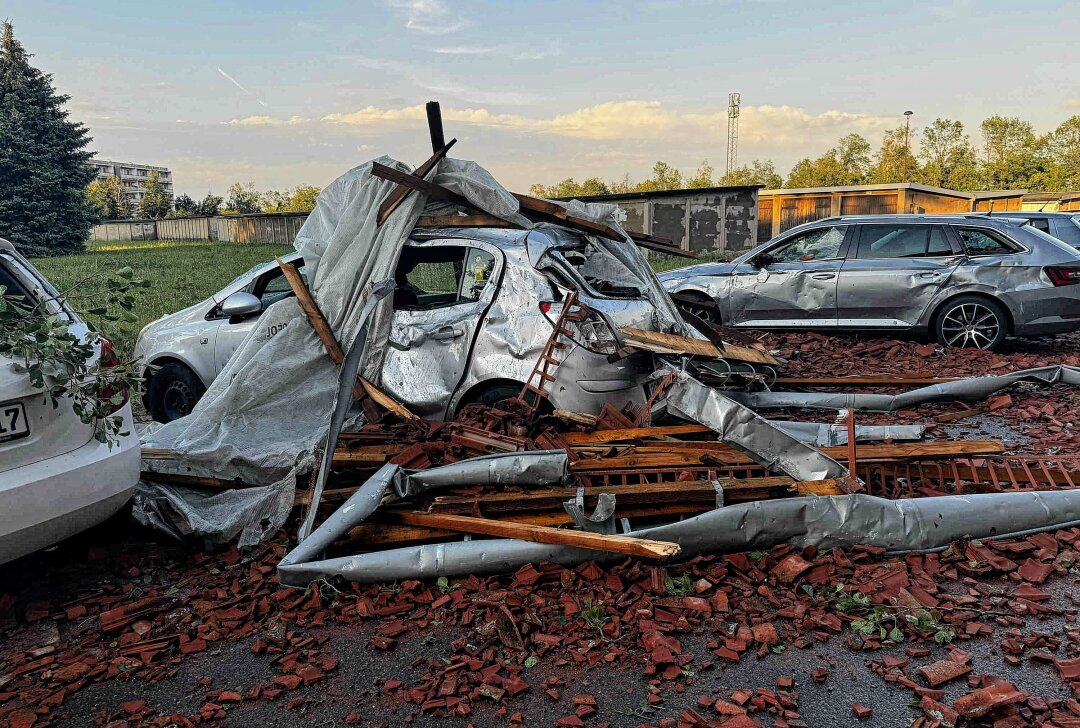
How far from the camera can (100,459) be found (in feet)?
12.7

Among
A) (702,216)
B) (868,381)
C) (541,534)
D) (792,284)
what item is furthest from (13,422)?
(702,216)

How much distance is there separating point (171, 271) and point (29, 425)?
28558 millimetres

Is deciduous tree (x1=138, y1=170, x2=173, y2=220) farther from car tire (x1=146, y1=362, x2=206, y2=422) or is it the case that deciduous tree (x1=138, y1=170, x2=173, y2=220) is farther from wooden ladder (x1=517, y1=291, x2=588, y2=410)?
wooden ladder (x1=517, y1=291, x2=588, y2=410)

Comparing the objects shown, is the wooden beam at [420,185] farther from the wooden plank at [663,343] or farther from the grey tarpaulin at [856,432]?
the grey tarpaulin at [856,432]

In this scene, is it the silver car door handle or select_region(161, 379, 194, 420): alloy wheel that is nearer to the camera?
the silver car door handle

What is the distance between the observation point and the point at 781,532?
4086 mm

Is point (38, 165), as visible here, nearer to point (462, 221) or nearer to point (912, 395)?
point (462, 221)

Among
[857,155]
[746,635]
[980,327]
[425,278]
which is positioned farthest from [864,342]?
[857,155]

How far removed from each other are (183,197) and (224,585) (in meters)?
94.4

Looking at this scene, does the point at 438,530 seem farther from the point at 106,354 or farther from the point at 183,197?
the point at 183,197

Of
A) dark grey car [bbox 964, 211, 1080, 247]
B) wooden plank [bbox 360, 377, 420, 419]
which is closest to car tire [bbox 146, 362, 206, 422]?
wooden plank [bbox 360, 377, 420, 419]

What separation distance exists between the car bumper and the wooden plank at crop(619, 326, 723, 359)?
10.1ft

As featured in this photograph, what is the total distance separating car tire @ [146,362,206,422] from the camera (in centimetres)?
690

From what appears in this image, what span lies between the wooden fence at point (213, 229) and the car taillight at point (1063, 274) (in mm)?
32870
